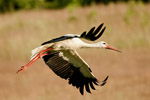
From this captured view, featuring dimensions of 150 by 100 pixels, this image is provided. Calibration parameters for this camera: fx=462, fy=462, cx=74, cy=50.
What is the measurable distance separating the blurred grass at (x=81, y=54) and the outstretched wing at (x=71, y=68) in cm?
362

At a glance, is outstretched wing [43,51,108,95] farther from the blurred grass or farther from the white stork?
the blurred grass

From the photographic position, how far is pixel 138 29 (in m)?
15.6

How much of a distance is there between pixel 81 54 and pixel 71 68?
7.95 m

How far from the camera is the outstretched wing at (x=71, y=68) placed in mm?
6664

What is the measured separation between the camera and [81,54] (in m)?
14.8

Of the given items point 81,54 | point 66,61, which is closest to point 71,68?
point 66,61

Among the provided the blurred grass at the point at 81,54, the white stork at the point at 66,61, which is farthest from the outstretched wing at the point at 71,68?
the blurred grass at the point at 81,54

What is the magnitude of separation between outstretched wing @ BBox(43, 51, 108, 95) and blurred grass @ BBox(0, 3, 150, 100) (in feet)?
11.9

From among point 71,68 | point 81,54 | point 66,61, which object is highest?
point 66,61

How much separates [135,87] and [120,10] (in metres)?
7.06

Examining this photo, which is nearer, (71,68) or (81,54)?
(71,68)

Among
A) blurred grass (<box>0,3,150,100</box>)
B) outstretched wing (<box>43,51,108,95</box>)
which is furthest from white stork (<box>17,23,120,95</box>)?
blurred grass (<box>0,3,150,100</box>)

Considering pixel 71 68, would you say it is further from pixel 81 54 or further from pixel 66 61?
pixel 81 54

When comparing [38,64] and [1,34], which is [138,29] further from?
[1,34]
